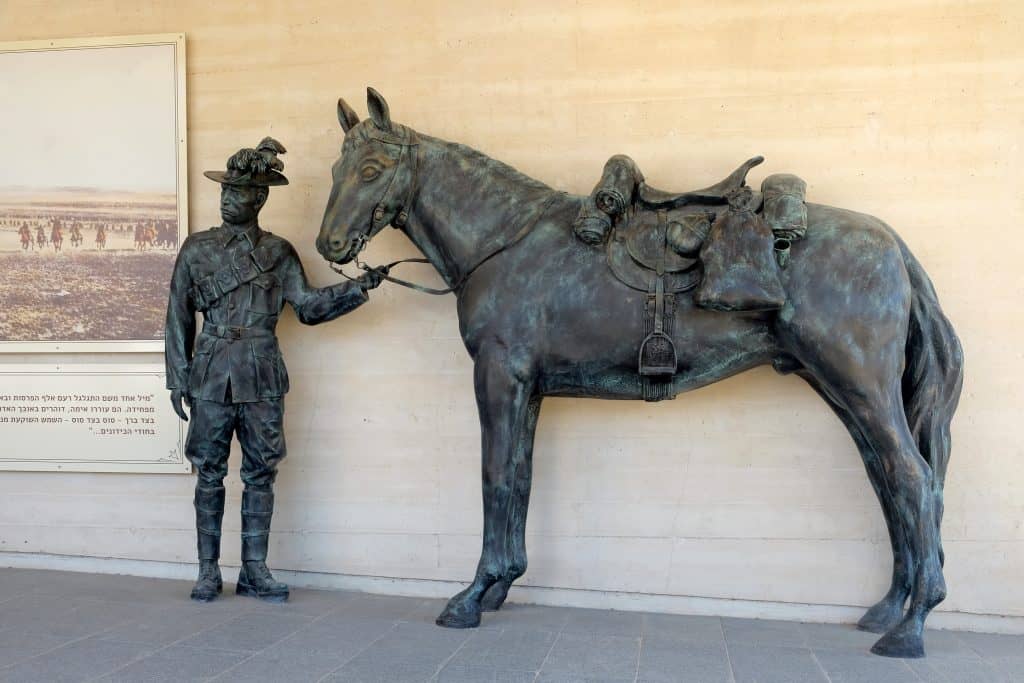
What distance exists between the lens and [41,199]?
448cm

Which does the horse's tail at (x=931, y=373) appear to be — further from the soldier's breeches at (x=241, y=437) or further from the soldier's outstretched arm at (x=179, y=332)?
the soldier's outstretched arm at (x=179, y=332)

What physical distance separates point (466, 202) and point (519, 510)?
1334 millimetres

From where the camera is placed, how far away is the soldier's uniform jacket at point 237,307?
3787 millimetres

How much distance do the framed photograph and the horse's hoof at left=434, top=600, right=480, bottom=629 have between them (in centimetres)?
209

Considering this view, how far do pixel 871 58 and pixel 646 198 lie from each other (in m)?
1.27

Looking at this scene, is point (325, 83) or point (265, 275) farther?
point (325, 83)

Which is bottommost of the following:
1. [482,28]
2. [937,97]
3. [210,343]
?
[210,343]

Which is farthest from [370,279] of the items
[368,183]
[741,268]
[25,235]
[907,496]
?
[907,496]

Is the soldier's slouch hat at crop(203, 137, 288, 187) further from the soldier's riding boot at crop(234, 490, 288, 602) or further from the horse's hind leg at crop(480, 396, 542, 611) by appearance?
the horse's hind leg at crop(480, 396, 542, 611)

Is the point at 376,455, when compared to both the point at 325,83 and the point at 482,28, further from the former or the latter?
the point at 482,28

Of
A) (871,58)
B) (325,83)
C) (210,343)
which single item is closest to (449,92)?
(325,83)

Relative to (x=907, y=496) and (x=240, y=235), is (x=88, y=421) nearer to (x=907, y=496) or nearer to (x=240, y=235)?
(x=240, y=235)

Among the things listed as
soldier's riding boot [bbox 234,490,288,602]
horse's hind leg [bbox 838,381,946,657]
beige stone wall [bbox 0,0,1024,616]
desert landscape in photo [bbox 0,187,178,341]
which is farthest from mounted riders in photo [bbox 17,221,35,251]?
horse's hind leg [bbox 838,381,946,657]

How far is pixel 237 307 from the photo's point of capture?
3.84m
